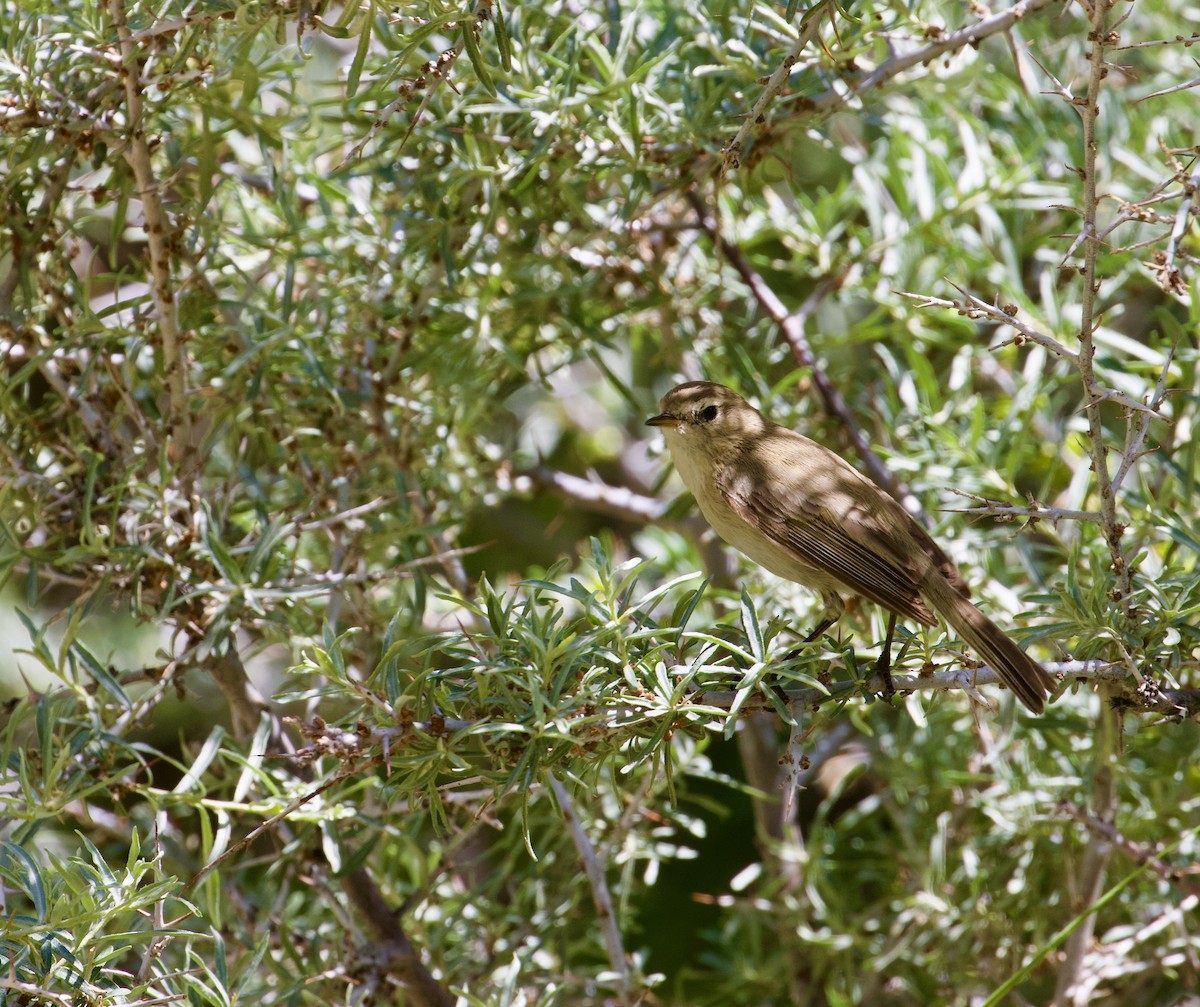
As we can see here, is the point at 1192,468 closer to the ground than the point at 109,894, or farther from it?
farther from it

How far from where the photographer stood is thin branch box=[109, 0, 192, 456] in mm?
1877

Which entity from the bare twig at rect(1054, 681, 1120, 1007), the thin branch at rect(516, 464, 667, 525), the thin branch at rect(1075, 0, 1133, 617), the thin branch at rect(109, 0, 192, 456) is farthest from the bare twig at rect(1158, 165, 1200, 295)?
the thin branch at rect(516, 464, 667, 525)

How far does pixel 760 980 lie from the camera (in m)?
2.73

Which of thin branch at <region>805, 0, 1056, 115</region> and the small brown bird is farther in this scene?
the small brown bird

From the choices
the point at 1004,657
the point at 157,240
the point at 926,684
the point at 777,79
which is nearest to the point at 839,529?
the point at 1004,657

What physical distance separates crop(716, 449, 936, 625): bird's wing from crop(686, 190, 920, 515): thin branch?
0.57 feet

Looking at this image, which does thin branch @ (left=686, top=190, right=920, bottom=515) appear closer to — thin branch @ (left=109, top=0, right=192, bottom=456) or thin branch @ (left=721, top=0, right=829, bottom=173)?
thin branch @ (left=721, top=0, right=829, bottom=173)

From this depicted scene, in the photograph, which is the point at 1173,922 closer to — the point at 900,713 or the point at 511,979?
the point at 900,713

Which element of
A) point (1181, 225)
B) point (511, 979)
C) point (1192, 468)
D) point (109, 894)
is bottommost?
point (511, 979)

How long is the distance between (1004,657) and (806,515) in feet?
2.36

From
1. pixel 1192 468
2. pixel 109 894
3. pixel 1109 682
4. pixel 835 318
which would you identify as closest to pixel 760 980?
pixel 1109 682

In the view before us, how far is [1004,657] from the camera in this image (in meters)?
1.94

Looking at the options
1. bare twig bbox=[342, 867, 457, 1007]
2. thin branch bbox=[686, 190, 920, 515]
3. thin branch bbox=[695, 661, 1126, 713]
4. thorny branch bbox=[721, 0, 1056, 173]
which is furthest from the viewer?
thin branch bbox=[686, 190, 920, 515]

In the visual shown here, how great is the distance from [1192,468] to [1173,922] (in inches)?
38.8
